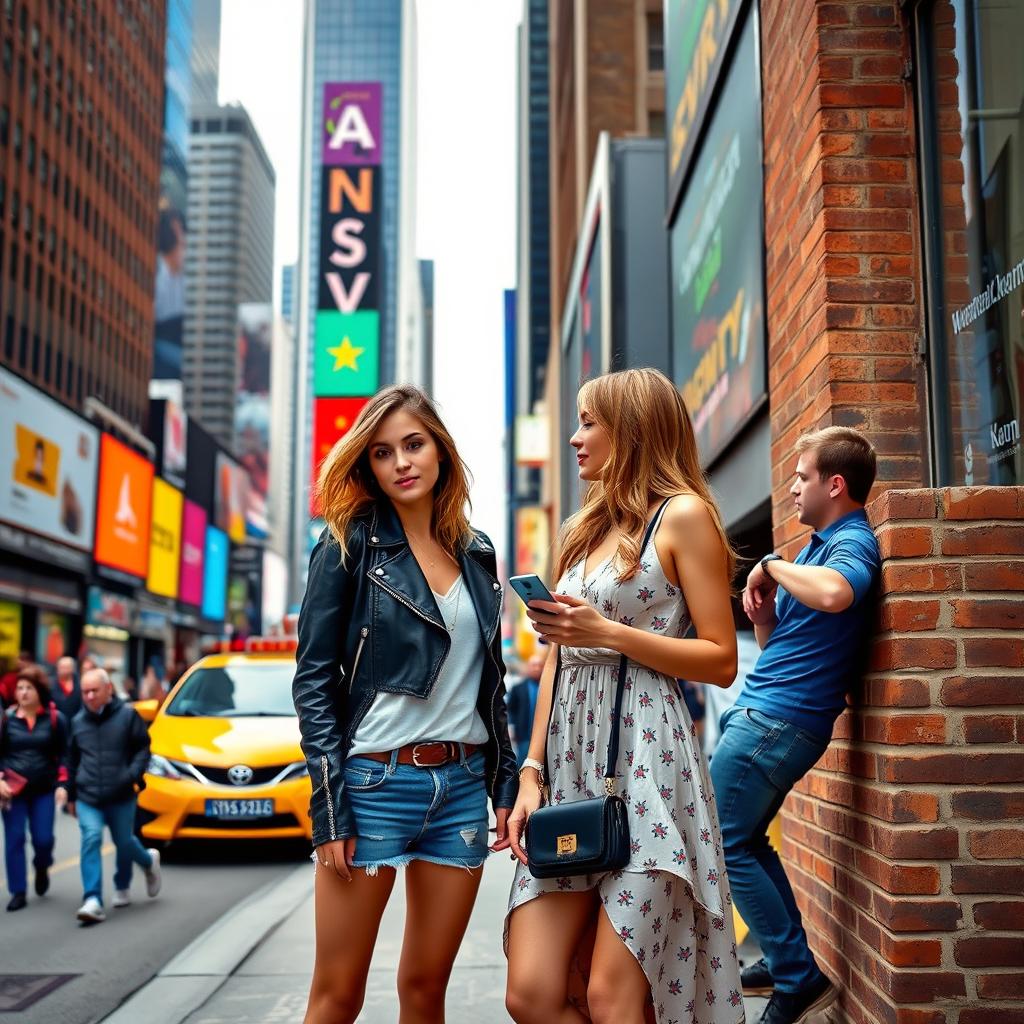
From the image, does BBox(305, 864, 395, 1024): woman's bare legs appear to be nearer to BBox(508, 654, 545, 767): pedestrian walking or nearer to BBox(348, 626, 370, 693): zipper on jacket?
BBox(348, 626, 370, 693): zipper on jacket

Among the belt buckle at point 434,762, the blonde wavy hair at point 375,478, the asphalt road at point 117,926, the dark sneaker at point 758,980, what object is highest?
the blonde wavy hair at point 375,478

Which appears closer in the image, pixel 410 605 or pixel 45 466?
A: pixel 410 605

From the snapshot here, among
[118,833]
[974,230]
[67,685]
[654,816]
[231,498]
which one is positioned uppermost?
[231,498]

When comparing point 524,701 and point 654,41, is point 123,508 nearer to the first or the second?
point 654,41

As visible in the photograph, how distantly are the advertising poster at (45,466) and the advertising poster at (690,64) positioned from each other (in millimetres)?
32972

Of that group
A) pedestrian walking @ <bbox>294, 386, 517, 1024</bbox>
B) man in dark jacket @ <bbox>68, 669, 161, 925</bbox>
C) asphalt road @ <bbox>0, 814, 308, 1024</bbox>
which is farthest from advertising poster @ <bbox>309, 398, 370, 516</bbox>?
pedestrian walking @ <bbox>294, 386, 517, 1024</bbox>

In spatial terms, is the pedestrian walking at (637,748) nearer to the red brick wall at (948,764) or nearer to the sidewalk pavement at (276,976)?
the red brick wall at (948,764)

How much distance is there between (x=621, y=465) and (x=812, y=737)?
1.17 meters

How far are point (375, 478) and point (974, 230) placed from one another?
254cm

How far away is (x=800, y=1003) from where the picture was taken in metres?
3.85

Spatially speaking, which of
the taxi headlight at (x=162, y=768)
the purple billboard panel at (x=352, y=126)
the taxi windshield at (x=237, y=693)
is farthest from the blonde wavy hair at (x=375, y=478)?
the purple billboard panel at (x=352, y=126)

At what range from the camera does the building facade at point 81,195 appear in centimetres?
5584

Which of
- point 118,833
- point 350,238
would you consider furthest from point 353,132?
point 118,833

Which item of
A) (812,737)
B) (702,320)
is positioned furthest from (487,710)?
(702,320)
